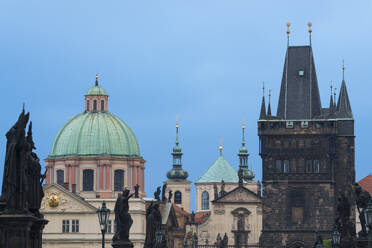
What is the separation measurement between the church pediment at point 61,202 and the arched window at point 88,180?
1013 centimetres

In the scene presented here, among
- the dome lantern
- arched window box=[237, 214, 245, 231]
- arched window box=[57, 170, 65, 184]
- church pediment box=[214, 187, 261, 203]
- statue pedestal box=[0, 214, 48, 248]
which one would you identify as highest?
Answer: the dome lantern

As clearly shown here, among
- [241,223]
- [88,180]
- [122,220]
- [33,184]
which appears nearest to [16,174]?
[33,184]

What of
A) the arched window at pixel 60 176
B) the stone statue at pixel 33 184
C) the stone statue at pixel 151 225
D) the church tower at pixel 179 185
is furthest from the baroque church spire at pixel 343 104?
the stone statue at pixel 33 184

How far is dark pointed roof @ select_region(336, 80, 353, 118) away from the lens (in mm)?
107062

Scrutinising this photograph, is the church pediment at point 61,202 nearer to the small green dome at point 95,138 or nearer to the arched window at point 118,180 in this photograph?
the arched window at point 118,180

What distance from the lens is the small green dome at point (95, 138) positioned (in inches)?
4338

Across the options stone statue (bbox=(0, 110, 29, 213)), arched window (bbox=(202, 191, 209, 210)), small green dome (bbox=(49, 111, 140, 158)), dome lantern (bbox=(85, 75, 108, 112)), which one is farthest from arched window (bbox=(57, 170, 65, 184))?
stone statue (bbox=(0, 110, 29, 213))

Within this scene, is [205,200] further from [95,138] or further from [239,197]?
[95,138]

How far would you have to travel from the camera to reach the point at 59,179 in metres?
110

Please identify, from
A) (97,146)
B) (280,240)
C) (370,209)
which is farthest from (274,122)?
(370,209)

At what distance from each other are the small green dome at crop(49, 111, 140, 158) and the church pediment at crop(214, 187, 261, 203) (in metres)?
17.6

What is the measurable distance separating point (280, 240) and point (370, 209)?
74705 mm

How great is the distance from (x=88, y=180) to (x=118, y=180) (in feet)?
9.89

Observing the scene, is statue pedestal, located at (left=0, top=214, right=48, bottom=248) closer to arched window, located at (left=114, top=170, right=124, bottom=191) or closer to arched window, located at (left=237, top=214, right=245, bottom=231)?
arched window, located at (left=114, top=170, right=124, bottom=191)
